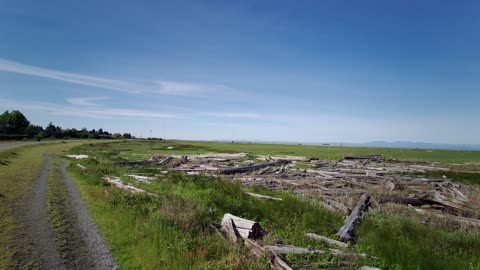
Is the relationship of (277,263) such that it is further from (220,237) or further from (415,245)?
(415,245)

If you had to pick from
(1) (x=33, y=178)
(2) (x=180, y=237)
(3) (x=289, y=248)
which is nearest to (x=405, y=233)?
(3) (x=289, y=248)

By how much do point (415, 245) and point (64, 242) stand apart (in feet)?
34.6

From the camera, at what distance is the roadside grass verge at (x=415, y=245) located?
6.30 metres

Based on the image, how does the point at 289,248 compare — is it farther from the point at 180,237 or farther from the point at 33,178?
the point at 33,178

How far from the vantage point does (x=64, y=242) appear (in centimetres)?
774

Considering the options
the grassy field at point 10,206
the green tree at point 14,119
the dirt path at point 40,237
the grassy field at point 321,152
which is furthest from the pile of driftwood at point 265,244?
the green tree at point 14,119

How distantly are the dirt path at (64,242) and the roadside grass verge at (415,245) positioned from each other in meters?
7.22

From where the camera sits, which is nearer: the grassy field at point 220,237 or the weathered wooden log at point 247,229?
the grassy field at point 220,237

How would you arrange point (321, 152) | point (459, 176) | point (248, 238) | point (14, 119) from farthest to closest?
point (14, 119) → point (321, 152) → point (459, 176) → point (248, 238)

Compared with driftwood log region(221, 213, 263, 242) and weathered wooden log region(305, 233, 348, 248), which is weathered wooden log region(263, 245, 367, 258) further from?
driftwood log region(221, 213, 263, 242)

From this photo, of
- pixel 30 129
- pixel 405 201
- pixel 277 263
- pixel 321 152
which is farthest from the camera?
pixel 30 129

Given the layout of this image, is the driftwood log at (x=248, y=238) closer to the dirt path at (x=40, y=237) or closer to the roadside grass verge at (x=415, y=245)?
the roadside grass verge at (x=415, y=245)

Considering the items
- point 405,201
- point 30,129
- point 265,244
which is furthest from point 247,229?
point 30,129

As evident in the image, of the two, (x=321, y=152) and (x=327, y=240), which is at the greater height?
(x=321, y=152)
